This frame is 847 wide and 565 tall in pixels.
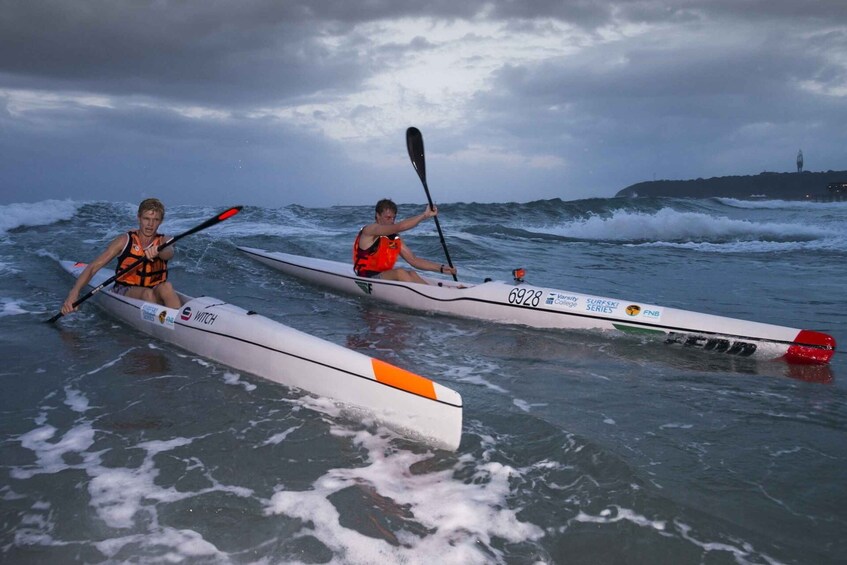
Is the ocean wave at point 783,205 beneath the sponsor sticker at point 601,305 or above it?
above

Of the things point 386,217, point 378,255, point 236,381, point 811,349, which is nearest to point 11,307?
point 236,381

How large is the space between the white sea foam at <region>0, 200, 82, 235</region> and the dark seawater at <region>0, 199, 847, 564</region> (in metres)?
12.8

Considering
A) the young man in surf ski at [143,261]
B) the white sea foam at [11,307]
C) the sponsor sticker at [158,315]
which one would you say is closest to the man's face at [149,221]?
the young man in surf ski at [143,261]

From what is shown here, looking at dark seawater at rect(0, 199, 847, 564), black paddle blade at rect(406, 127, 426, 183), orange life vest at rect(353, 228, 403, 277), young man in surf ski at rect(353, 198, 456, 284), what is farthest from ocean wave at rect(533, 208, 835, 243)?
dark seawater at rect(0, 199, 847, 564)

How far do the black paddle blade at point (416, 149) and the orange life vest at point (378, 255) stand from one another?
1.19 meters

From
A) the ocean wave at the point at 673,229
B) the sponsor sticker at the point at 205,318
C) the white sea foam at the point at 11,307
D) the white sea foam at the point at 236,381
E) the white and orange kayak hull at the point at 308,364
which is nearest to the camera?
the white and orange kayak hull at the point at 308,364

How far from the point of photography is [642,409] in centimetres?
361

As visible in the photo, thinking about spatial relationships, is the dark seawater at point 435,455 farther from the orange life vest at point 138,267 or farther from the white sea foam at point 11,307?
the orange life vest at point 138,267

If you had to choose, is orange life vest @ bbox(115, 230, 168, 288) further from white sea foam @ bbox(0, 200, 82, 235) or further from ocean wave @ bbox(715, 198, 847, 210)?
ocean wave @ bbox(715, 198, 847, 210)

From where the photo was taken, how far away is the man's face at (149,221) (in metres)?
5.00

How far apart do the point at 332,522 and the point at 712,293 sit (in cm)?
701

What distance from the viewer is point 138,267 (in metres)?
5.46

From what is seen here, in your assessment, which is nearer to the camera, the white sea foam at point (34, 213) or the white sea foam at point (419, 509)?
the white sea foam at point (419, 509)

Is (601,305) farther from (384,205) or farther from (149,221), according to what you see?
(149,221)
